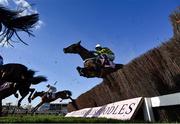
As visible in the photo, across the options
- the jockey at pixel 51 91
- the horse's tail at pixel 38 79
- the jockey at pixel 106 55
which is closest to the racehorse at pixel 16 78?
the horse's tail at pixel 38 79

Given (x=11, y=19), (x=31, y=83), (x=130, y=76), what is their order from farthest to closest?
1. (x=31, y=83)
2. (x=130, y=76)
3. (x=11, y=19)

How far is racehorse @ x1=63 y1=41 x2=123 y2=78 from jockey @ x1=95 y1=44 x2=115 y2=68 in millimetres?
210

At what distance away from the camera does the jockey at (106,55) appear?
17.2 metres

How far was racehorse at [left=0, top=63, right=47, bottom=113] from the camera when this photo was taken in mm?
15352

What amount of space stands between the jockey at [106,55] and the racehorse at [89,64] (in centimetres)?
21

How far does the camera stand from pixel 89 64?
17.8 m

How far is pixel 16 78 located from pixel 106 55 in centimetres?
447

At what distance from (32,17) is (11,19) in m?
0.57

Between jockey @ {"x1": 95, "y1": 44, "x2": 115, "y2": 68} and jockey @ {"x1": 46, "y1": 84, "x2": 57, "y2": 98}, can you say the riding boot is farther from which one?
jockey @ {"x1": 46, "y1": 84, "x2": 57, "y2": 98}

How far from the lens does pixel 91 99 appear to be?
18156mm

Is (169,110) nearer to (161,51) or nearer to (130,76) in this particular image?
(161,51)

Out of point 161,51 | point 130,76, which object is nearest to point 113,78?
point 130,76

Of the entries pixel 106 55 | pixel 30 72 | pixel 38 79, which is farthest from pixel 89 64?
pixel 38 79

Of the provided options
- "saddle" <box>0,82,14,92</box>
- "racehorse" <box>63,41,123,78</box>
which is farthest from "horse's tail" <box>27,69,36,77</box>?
"racehorse" <box>63,41,123,78</box>
